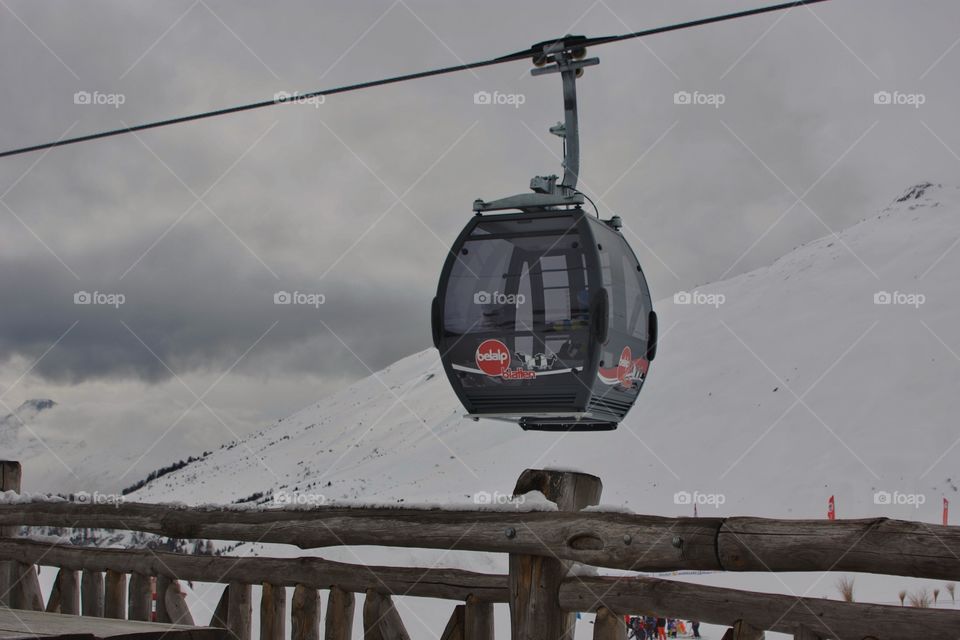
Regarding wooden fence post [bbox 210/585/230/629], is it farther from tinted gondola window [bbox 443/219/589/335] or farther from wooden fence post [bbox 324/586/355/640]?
tinted gondola window [bbox 443/219/589/335]

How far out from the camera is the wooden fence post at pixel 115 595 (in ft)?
22.4

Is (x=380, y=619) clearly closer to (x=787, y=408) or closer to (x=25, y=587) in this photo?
(x=25, y=587)

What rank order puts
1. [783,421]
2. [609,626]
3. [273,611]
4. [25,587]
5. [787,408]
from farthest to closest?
[787,408] → [783,421] → [25,587] → [273,611] → [609,626]

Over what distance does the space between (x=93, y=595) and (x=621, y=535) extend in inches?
160

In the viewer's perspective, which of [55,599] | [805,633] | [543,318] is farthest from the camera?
[543,318]

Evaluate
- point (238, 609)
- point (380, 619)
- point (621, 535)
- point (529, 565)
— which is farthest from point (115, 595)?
point (621, 535)

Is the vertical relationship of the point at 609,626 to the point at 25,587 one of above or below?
below

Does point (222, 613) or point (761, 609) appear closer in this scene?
point (761, 609)

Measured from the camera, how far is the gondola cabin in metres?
9.97

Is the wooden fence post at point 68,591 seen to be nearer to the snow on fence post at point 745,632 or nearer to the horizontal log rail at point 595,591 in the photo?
the horizontal log rail at point 595,591

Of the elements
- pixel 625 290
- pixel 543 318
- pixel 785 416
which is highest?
pixel 785 416

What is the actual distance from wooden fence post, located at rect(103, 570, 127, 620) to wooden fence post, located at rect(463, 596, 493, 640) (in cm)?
269

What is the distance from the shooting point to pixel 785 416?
61.8 m

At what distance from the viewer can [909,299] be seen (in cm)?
7381
